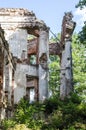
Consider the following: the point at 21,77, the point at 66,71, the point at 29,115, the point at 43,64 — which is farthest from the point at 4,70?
the point at 66,71

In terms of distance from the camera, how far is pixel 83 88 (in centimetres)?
3766

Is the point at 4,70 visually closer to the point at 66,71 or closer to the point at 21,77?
the point at 21,77

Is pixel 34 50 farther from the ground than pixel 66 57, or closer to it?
farther from the ground

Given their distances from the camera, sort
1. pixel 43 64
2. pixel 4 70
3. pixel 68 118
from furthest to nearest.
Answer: pixel 43 64
pixel 4 70
pixel 68 118

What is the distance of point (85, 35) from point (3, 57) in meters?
7.02

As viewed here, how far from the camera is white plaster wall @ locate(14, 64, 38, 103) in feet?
87.5

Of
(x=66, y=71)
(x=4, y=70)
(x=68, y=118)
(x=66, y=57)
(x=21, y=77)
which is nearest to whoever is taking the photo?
(x=68, y=118)

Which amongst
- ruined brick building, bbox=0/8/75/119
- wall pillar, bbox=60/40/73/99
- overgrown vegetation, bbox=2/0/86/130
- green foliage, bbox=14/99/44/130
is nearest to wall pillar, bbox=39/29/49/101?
ruined brick building, bbox=0/8/75/119

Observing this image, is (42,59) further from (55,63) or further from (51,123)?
(55,63)

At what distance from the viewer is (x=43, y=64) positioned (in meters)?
28.4

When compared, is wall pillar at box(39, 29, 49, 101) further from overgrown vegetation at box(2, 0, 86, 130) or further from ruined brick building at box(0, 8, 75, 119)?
overgrown vegetation at box(2, 0, 86, 130)

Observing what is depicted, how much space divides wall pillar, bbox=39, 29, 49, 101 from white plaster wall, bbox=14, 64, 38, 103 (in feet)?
2.18

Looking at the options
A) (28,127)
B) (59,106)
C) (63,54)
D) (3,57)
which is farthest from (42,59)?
(28,127)

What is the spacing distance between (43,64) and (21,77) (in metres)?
2.09
